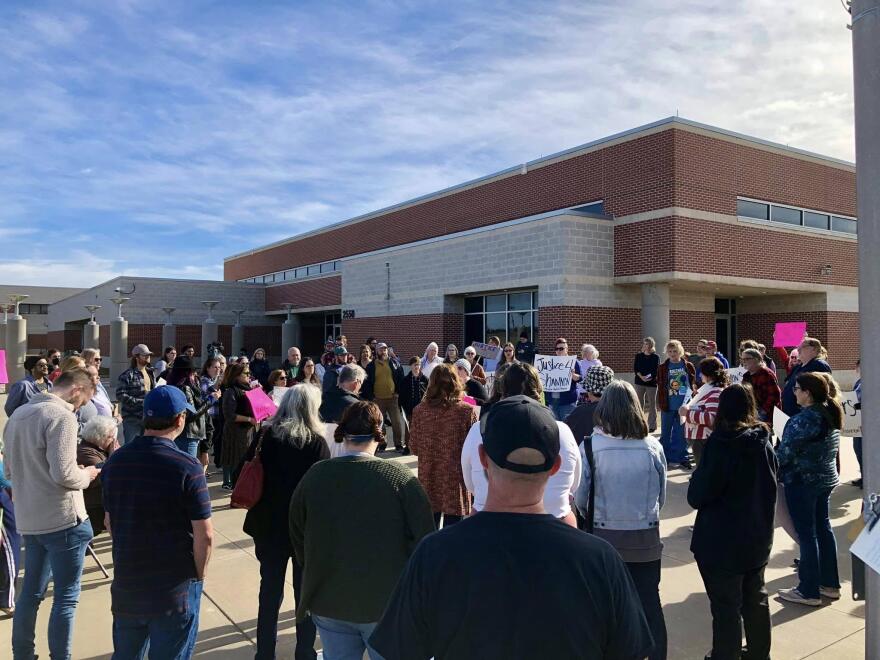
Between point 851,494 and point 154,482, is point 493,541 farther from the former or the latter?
point 851,494

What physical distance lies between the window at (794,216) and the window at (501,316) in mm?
6692

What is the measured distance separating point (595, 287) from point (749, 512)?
1480 centimetres

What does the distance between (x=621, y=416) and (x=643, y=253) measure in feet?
49.0

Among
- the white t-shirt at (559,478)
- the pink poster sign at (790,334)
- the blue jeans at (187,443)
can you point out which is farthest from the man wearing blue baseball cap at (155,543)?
the pink poster sign at (790,334)

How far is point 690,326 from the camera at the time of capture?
19.9 m

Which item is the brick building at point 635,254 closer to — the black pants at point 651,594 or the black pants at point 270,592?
the black pants at point 651,594

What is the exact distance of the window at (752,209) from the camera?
18609 millimetres

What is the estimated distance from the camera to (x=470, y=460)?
3896mm

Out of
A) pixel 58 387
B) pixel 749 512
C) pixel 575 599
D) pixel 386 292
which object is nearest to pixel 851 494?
pixel 749 512

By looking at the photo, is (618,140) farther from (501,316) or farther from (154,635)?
(154,635)

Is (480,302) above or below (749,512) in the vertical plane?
above

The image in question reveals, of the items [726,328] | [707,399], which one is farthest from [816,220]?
[707,399]

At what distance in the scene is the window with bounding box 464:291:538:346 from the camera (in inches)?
773

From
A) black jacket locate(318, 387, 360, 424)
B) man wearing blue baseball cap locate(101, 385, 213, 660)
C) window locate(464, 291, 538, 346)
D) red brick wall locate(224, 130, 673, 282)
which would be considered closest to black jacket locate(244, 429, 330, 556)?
man wearing blue baseball cap locate(101, 385, 213, 660)
